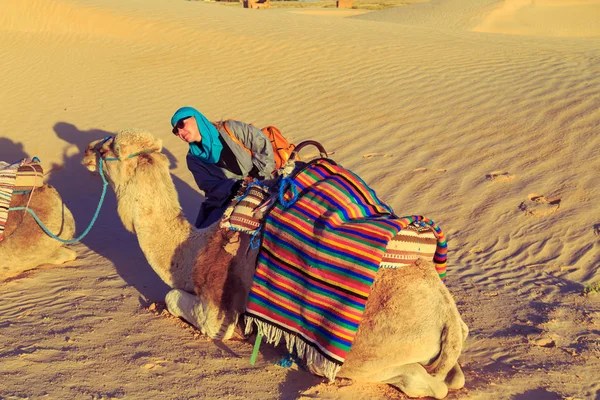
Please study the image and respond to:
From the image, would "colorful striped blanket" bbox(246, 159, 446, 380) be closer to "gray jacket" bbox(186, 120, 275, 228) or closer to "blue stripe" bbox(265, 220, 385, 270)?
"blue stripe" bbox(265, 220, 385, 270)

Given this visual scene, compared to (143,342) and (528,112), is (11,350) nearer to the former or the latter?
(143,342)

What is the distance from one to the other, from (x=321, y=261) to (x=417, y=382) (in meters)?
0.86

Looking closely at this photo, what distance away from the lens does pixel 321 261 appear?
3422mm

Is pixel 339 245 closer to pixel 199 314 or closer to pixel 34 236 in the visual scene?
pixel 199 314

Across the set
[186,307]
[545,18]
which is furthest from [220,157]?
[545,18]

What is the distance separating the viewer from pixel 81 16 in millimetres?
17438

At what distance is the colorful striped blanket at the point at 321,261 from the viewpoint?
10.9ft

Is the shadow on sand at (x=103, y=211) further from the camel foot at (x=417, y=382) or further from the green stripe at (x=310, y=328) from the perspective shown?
the camel foot at (x=417, y=382)

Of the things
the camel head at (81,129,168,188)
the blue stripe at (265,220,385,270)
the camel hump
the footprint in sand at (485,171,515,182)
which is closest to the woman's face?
the camel head at (81,129,168,188)

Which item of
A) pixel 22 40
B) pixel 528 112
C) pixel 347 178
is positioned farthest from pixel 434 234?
pixel 22 40

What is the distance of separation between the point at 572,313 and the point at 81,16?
1639 centimetres

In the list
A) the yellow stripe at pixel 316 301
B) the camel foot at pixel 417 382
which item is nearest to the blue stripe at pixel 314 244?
the yellow stripe at pixel 316 301

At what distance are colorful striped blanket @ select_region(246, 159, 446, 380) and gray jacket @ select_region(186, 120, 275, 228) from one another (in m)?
1.59

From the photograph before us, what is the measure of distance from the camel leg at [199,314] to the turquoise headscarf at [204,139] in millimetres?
1393
